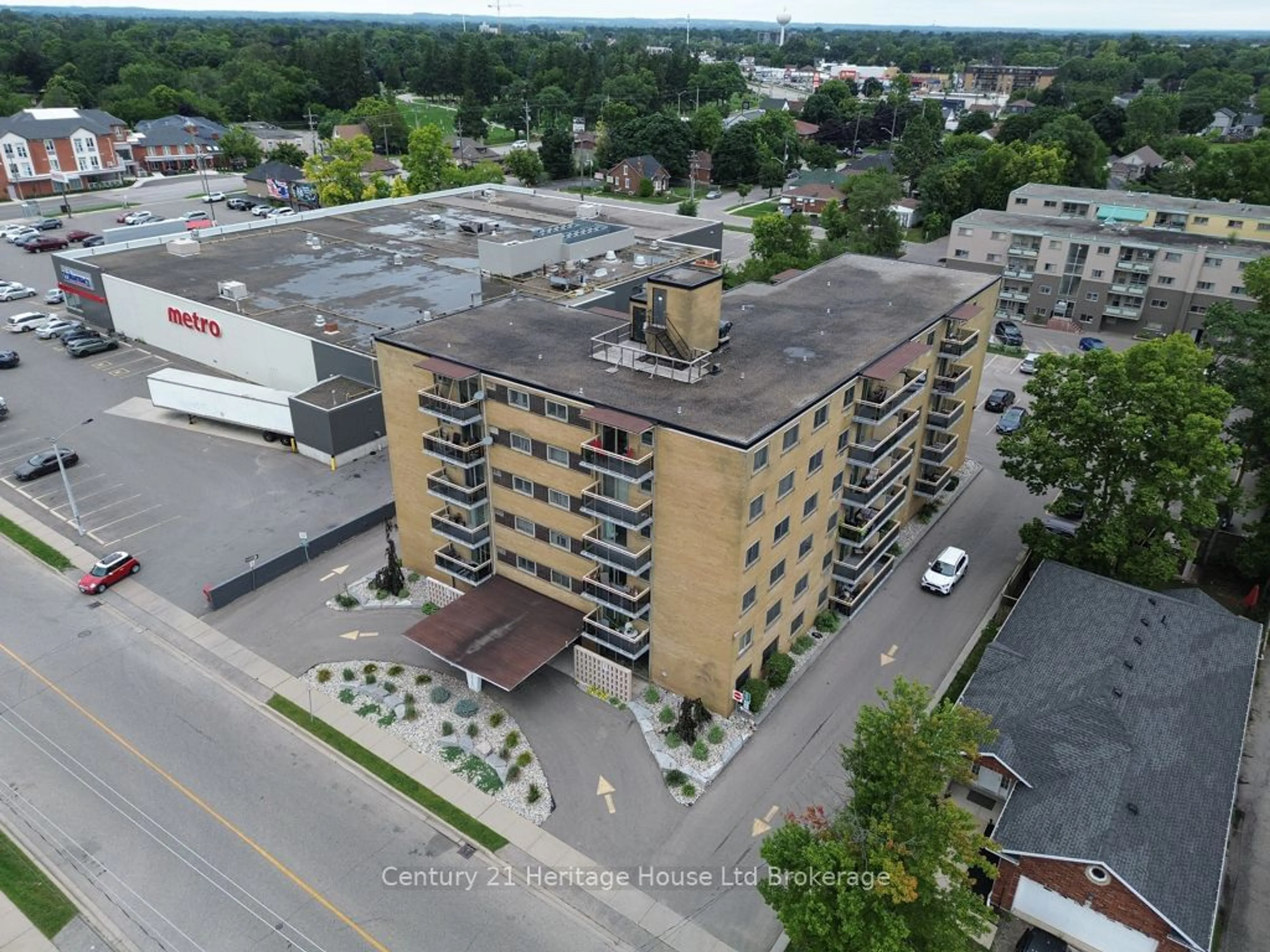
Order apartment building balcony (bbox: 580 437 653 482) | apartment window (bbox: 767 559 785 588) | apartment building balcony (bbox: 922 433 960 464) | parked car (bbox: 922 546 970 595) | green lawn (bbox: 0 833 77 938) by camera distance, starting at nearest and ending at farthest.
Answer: green lawn (bbox: 0 833 77 938)
apartment building balcony (bbox: 580 437 653 482)
apartment window (bbox: 767 559 785 588)
parked car (bbox: 922 546 970 595)
apartment building balcony (bbox: 922 433 960 464)

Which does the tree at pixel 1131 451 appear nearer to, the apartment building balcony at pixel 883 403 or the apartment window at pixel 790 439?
the apartment building balcony at pixel 883 403

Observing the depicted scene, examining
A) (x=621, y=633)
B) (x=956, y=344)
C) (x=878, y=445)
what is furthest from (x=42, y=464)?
(x=956, y=344)

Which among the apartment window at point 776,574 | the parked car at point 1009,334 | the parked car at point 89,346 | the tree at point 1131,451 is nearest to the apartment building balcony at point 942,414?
the tree at point 1131,451

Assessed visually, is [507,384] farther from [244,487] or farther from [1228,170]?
[1228,170]

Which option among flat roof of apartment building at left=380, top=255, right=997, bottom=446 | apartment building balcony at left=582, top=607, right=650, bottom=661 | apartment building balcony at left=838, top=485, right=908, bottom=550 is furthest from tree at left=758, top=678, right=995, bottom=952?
apartment building balcony at left=838, top=485, right=908, bottom=550

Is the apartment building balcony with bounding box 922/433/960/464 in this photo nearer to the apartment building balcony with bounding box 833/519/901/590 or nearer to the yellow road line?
the apartment building balcony with bounding box 833/519/901/590

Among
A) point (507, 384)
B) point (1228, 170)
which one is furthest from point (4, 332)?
point (1228, 170)
